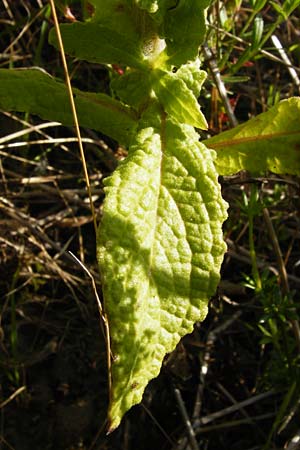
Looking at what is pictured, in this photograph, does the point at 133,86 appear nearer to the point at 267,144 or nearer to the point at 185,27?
the point at 185,27

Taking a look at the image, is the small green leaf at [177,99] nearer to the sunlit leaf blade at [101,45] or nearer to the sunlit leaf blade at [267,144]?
the sunlit leaf blade at [101,45]

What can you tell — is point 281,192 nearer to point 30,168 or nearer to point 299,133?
point 299,133

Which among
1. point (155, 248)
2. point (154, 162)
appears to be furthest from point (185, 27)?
point (155, 248)

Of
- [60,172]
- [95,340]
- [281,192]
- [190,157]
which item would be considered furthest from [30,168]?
[190,157]

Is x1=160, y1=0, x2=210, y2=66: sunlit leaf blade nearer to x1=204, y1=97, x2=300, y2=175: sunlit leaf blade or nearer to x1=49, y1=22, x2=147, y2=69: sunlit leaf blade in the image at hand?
x1=49, y1=22, x2=147, y2=69: sunlit leaf blade

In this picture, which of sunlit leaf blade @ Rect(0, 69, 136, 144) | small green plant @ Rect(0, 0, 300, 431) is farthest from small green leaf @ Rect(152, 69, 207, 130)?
sunlit leaf blade @ Rect(0, 69, 136, 144)

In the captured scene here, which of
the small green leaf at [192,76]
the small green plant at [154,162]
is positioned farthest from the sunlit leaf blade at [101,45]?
the small green leaf at [192,76]
